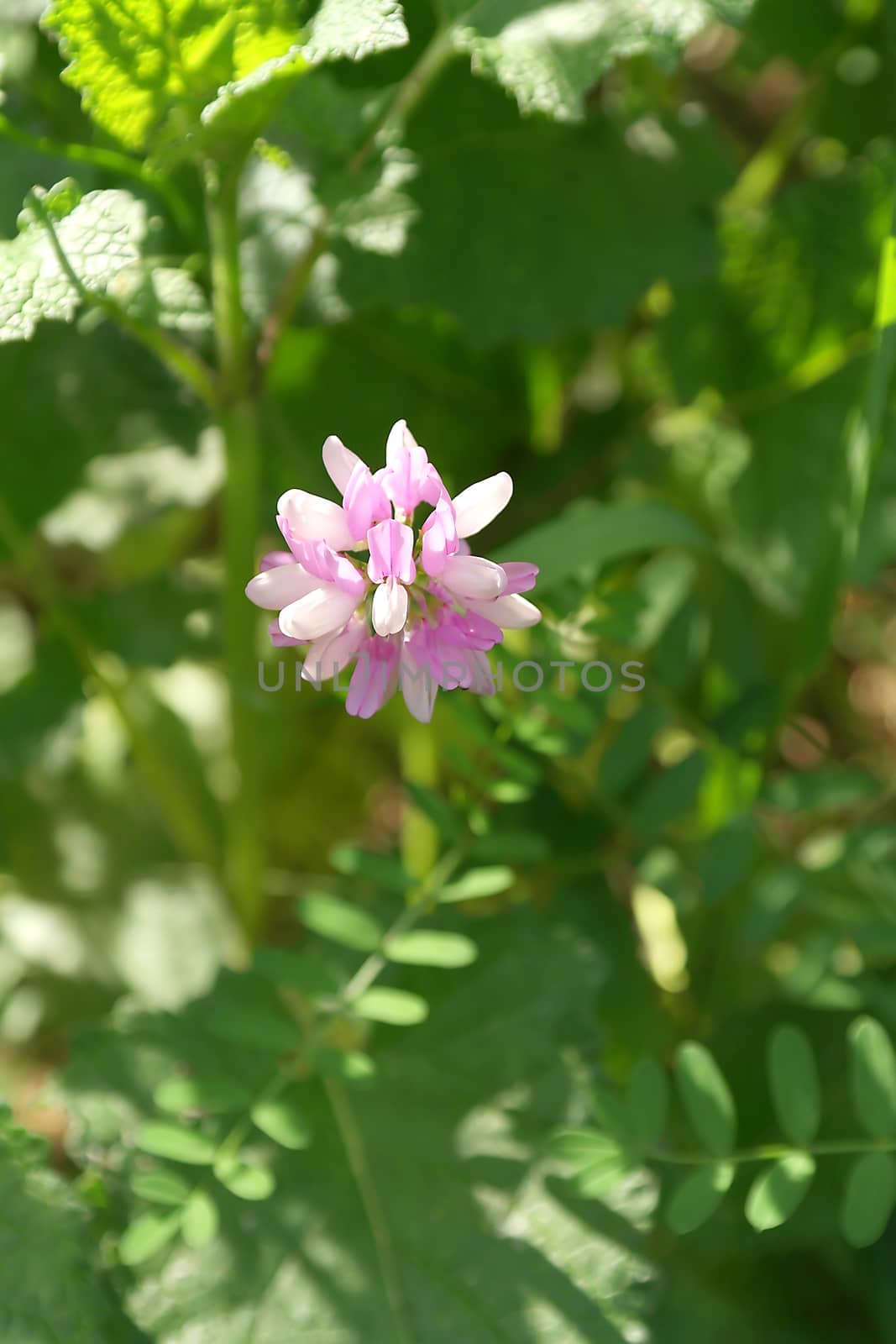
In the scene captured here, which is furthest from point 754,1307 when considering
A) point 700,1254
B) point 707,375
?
point 707,375

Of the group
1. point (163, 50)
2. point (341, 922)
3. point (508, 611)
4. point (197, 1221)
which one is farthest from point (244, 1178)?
point (163, 50)

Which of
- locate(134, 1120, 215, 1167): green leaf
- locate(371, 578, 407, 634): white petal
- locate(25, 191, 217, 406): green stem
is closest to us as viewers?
locate(371, 578, 407, 634): white petal

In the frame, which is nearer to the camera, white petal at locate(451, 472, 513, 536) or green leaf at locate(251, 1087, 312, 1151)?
white petal at locate(451, 472, 513, 536)

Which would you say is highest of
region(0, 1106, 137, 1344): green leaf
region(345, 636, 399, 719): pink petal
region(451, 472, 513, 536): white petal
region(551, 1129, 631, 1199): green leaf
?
region(451, 472, 513, 536): white petal

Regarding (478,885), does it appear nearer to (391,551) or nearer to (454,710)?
(454,710)

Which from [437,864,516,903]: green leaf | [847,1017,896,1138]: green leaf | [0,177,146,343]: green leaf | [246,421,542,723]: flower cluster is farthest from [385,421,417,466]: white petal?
[847,1017,896,1138]: green leaf

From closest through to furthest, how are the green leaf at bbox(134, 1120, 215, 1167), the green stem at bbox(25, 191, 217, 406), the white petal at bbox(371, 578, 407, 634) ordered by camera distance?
the white petal at bbox(371, 578, 407, 634)
the green stem at bbox(25, 191, 217, 406)
the green leaf at bbox(134, 1120, 215, 1167)

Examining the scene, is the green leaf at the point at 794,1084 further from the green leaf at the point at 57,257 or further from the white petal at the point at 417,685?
the green leaf at the point at 57,257

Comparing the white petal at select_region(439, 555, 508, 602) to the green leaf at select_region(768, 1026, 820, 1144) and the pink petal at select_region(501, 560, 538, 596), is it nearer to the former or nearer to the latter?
the pink petal at select_region(501, 560, 538, 596)
